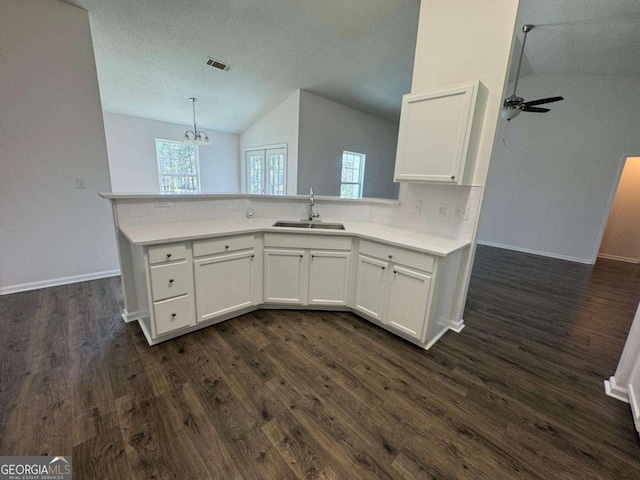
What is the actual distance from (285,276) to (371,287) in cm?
83

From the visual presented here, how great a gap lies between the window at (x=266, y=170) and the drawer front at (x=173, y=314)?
3742 millimetres

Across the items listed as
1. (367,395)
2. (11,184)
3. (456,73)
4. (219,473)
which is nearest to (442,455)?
(367,395)

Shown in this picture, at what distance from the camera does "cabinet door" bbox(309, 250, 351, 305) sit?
98.5 inches

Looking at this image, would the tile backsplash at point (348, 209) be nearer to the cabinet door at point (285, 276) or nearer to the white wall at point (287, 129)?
the cabinet door at point (285, 276)

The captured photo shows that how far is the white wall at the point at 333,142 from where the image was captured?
534 centimetres

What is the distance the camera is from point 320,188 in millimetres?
5832

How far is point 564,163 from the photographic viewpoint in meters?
5.05

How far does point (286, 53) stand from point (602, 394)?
5.00m

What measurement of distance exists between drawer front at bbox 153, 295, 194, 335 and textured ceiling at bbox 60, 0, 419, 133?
3200 mm

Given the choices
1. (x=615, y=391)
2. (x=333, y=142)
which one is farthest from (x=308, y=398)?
(x=333, y=142)

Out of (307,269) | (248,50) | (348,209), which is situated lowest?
(307,269)

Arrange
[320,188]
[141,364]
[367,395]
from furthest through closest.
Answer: [320,188]
[141,364]
[367,395]

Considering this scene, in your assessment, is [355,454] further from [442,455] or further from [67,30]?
[67,30]

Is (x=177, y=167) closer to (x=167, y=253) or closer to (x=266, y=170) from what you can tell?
(x=266, y=170)
